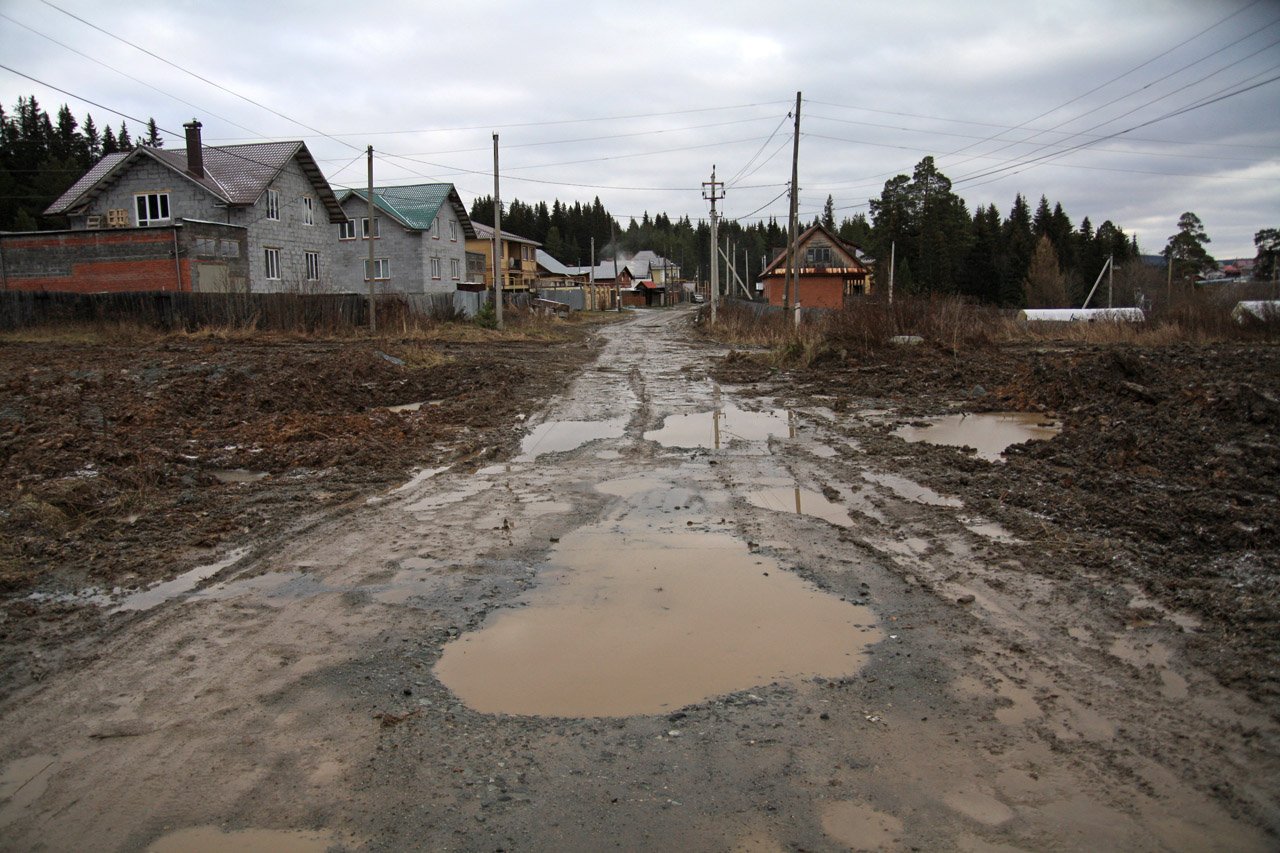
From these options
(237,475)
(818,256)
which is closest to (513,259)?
(818,256)

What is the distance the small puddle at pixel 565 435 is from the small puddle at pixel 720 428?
0.70 m

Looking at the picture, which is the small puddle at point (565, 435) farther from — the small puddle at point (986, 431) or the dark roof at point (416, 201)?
the dark roof at point (416, 201)

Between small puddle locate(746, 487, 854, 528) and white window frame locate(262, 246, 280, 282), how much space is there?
36.1 m

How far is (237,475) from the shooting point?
9.16 meters

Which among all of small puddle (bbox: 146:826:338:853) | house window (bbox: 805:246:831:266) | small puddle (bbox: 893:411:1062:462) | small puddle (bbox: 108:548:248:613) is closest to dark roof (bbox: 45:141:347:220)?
small puddle (bbox: 893:411:1062:462)

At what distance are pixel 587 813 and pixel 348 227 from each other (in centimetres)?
5272

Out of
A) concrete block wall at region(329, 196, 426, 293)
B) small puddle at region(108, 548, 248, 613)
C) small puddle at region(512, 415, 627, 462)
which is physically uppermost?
concrete block wall at region(329, 196, 426, 293)

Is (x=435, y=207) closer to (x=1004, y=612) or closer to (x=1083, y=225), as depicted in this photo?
(x=1004, y=612)

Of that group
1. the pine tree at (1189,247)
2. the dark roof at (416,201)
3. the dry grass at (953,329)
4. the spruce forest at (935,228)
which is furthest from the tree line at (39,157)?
the pine tree at (1189,247)

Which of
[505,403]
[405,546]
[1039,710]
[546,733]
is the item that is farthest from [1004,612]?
[505,403]

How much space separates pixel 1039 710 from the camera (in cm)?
375

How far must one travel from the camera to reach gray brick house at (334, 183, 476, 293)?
49.3m

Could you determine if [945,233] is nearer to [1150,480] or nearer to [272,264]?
[272,264]

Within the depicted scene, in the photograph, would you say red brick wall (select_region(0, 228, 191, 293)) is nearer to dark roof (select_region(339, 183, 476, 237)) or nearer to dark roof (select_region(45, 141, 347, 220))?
dark roof (select_region(45, 141, 347, 220))
